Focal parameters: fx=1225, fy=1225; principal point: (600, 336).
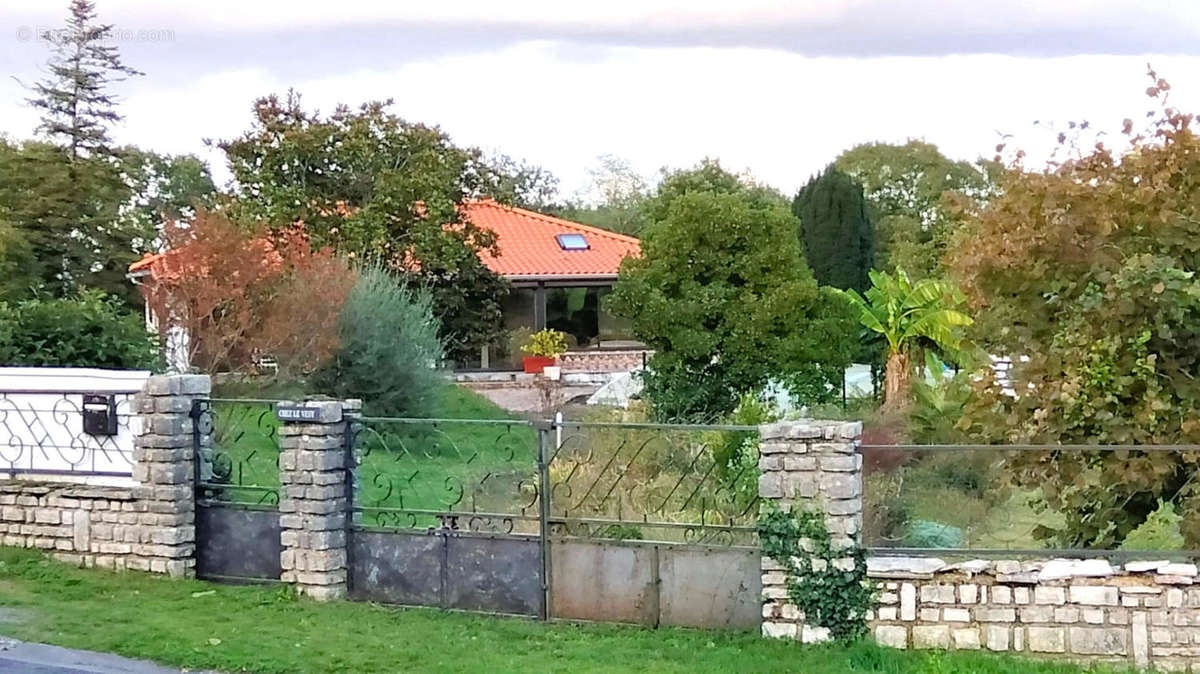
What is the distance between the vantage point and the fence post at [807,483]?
8.24m

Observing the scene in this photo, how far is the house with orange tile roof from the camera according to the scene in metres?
32.4

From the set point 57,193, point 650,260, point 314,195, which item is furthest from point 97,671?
point 57,193

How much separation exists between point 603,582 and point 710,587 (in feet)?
2.55

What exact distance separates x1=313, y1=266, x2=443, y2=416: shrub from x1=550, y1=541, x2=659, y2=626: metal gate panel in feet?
40.2

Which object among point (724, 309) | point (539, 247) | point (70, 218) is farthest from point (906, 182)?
point (724, 309)

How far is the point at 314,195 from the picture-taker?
91.7 ft

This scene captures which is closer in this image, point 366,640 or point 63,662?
point 63,662

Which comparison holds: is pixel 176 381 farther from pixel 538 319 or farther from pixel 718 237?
pixel 538 319

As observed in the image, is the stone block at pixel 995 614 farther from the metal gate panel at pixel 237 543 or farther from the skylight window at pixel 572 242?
the skylight window at pixel 572 242

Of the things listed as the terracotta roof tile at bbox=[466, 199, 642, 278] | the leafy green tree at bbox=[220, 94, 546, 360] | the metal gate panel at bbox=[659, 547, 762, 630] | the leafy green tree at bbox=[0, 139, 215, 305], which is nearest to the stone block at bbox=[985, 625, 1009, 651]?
the metal gate panel at bbox=[659, 547, 762, 630]

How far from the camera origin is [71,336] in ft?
51.2

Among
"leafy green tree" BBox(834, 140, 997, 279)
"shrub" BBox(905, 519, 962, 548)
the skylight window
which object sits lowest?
"shrub" BBox(905, 519, 962, 548)

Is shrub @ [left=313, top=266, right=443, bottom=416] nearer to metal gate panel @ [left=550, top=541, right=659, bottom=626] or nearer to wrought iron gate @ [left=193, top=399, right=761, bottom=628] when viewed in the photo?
wrought iron gate @ [left=193, top=399, right=761, bottom=628]

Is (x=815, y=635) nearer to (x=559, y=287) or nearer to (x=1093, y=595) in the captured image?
(x=1093, y=595)
